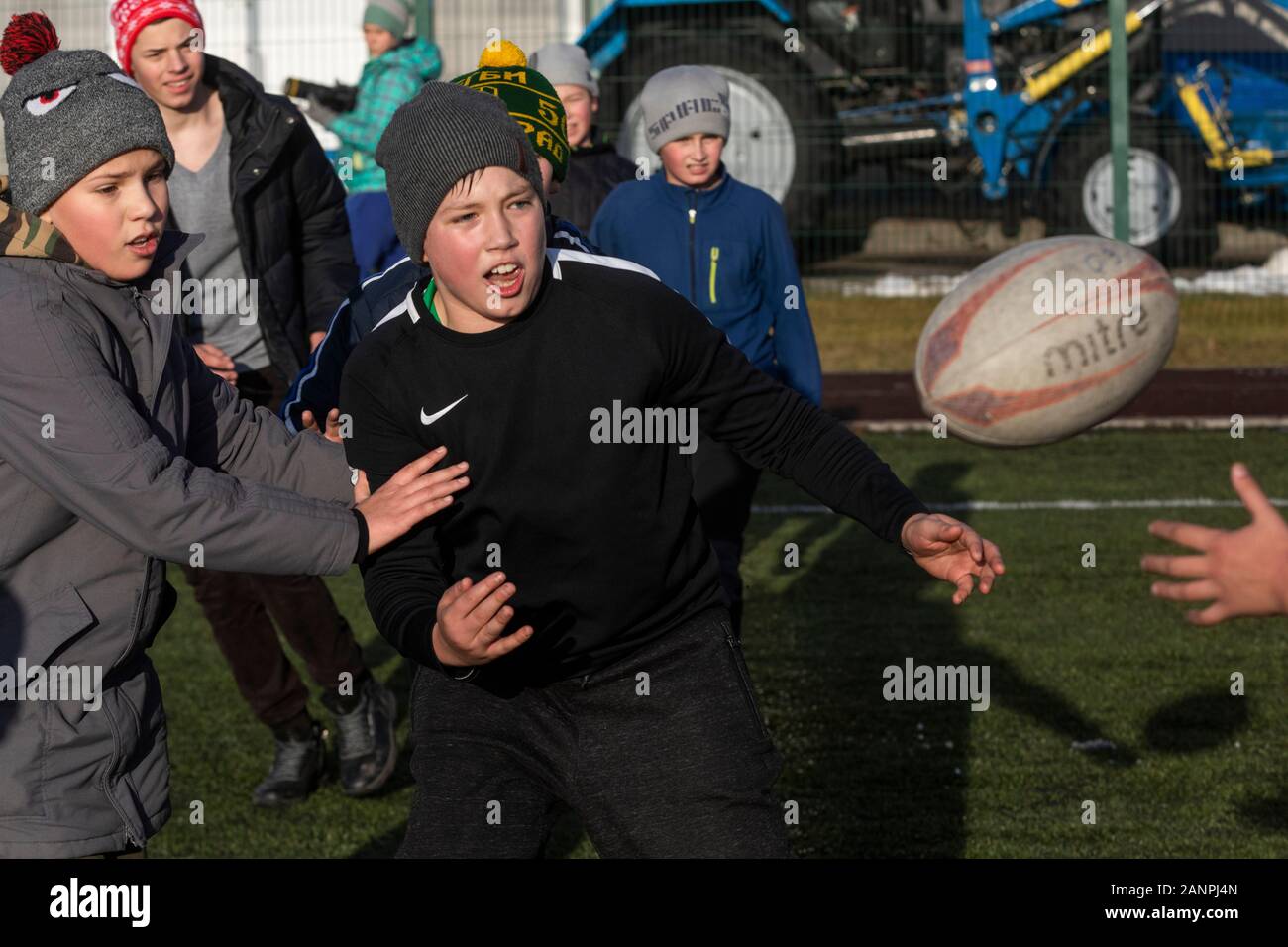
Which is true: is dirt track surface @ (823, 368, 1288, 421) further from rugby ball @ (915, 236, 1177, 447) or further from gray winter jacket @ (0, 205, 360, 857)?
gray winter jacket @ (0, 205, 360, 857)

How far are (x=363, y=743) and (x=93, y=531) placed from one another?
262cm

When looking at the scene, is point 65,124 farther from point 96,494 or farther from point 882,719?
point 882,719

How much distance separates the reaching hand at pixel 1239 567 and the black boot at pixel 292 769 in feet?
11.0

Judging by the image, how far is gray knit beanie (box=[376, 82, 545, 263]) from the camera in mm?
3248

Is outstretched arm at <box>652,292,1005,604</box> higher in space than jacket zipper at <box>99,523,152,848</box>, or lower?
higher

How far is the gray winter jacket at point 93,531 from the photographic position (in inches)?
120

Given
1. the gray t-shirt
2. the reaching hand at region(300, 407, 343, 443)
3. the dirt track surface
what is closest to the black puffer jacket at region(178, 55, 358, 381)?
the gray t-shirt

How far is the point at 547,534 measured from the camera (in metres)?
3.28

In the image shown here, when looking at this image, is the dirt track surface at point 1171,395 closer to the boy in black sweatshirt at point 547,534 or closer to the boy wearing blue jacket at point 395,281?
the boy wearing blue jacket at point 395,281

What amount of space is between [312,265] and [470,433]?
9.41 ft

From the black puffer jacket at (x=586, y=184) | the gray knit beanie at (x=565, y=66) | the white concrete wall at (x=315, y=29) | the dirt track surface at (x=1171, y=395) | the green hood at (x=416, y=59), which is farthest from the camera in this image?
the white concrete wall at (x=315, y=29)

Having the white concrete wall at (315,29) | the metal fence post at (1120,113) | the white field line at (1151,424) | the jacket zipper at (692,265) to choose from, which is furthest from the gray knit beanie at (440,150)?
the white concrete wall at (315,29)

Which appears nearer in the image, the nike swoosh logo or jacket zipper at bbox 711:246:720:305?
the nike swoosh logo
